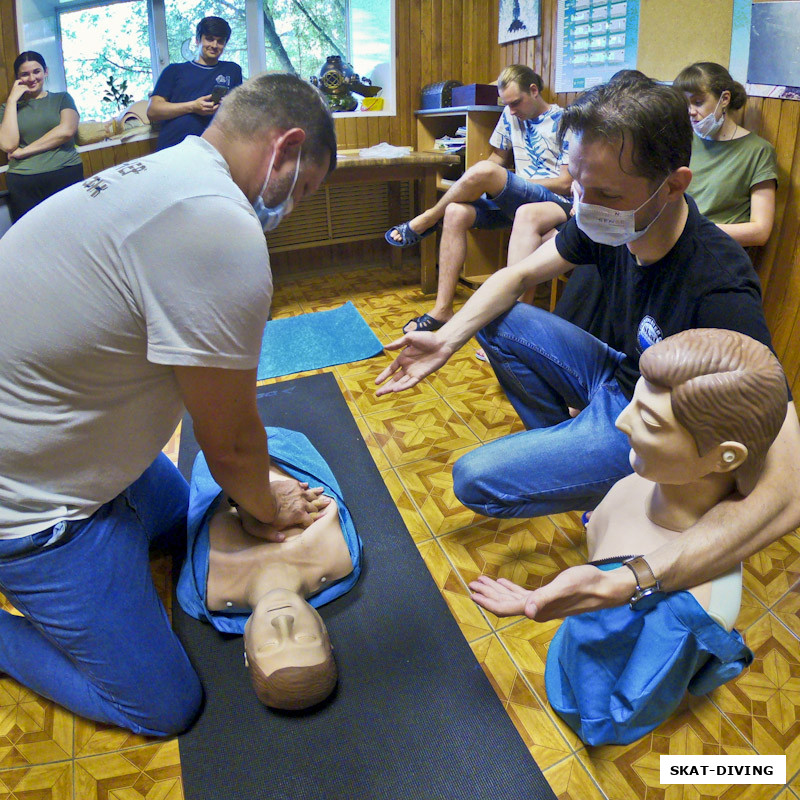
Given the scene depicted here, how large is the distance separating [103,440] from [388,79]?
386cm

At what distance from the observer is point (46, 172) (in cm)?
291

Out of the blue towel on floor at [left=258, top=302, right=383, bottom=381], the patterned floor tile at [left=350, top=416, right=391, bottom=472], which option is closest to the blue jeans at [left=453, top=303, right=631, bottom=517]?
the patterned floor tile at [left=350, top=416, right=391, bottom=472]

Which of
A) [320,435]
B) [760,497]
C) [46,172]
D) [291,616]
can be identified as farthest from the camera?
[46,172]

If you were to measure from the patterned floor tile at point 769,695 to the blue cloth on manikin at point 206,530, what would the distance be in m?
0.91

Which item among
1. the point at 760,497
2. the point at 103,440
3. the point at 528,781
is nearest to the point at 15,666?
the point at 103,440

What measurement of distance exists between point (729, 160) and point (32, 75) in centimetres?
316

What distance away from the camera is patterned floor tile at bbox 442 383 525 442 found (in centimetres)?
225

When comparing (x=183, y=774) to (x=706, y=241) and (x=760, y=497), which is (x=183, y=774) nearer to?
(x=760, y=497)

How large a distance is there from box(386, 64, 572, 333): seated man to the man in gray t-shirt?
1405mm

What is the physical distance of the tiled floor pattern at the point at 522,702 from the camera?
1.13m

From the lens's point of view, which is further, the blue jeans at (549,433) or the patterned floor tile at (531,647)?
the blue jeans at (549,433)

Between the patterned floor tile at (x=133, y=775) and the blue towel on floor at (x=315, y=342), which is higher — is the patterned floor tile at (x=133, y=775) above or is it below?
below

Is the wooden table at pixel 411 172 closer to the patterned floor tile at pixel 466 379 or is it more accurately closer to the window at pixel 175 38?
the window at pixel 175 38

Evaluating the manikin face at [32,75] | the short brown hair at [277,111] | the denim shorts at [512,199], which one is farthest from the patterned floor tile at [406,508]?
the manikin face at [32,75]
